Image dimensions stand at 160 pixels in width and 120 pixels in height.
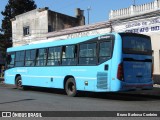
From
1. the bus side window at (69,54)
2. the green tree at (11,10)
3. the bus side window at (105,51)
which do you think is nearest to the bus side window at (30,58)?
the bus side window at (69,54)

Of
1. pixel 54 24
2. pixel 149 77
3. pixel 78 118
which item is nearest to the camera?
pixel 78 118

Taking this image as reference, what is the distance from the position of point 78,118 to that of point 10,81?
14496 mm

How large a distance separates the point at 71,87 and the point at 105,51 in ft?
10.7

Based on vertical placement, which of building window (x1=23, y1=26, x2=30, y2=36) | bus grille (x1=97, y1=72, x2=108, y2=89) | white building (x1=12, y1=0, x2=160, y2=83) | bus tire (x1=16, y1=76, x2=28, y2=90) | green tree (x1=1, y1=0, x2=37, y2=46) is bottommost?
bus tire (x1=16, y1=76, x2=28, y2=90)

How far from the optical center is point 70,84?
1723 cm

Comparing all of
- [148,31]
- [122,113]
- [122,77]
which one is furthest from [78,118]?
[148,31]

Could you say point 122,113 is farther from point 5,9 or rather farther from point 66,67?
point 5,9

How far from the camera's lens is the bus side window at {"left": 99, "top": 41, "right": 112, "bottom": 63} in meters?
14.8

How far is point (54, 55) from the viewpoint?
18.5 meters

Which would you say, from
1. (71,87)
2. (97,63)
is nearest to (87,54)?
(97,63)

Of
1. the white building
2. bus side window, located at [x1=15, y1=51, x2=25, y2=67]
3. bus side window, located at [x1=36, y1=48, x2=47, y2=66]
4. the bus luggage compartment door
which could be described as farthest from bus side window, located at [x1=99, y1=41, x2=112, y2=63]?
bus side window, located at [x1=15, y1=51, x2=25, y2=67]

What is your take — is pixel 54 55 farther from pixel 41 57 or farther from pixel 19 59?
pixel 19 59

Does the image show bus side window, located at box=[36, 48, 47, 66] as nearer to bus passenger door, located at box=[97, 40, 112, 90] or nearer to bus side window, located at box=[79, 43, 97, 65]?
bus side window, located at box=[79, 43, 97, 65]

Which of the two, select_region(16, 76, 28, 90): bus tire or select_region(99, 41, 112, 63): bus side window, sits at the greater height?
select_region(99, 41, 112, 63): bus side window
